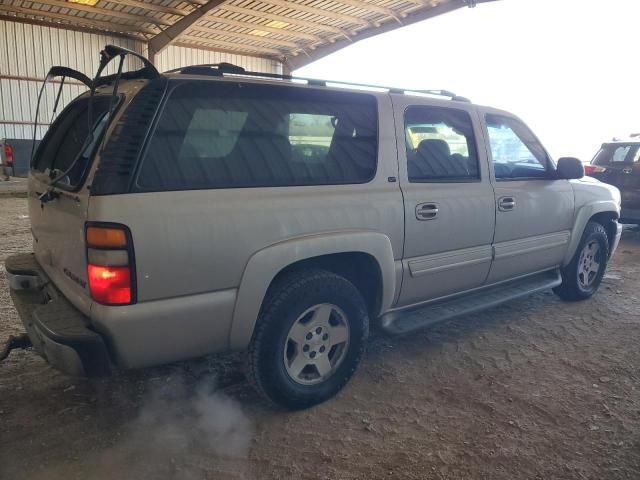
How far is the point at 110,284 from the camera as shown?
2.10 meters

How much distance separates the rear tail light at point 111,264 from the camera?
2.06 metres

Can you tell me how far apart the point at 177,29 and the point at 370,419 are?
1625 centimetres

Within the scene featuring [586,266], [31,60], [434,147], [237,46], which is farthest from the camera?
[237,46]

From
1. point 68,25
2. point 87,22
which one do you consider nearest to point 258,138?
point 87,22

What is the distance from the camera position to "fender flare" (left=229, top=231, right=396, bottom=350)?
240cm

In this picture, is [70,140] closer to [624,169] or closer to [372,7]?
[624,169]

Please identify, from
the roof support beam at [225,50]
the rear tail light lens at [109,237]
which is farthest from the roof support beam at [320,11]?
the rear tail light lens at [109,237]

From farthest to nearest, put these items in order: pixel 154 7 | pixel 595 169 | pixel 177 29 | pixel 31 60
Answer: pixel 31 60 → pixel 177 29 → pixel 154 7 → pixel 595 169

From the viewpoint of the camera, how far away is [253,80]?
2523 mm

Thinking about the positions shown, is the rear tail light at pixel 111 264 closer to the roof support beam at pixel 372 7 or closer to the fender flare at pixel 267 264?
the fender flare at pixel 267 264

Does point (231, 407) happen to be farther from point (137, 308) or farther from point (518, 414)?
point (518, 414)

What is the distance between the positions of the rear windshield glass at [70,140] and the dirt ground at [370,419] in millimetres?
1307

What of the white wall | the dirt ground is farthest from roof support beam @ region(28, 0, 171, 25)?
the dirt ground

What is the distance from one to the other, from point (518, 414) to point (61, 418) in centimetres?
253
